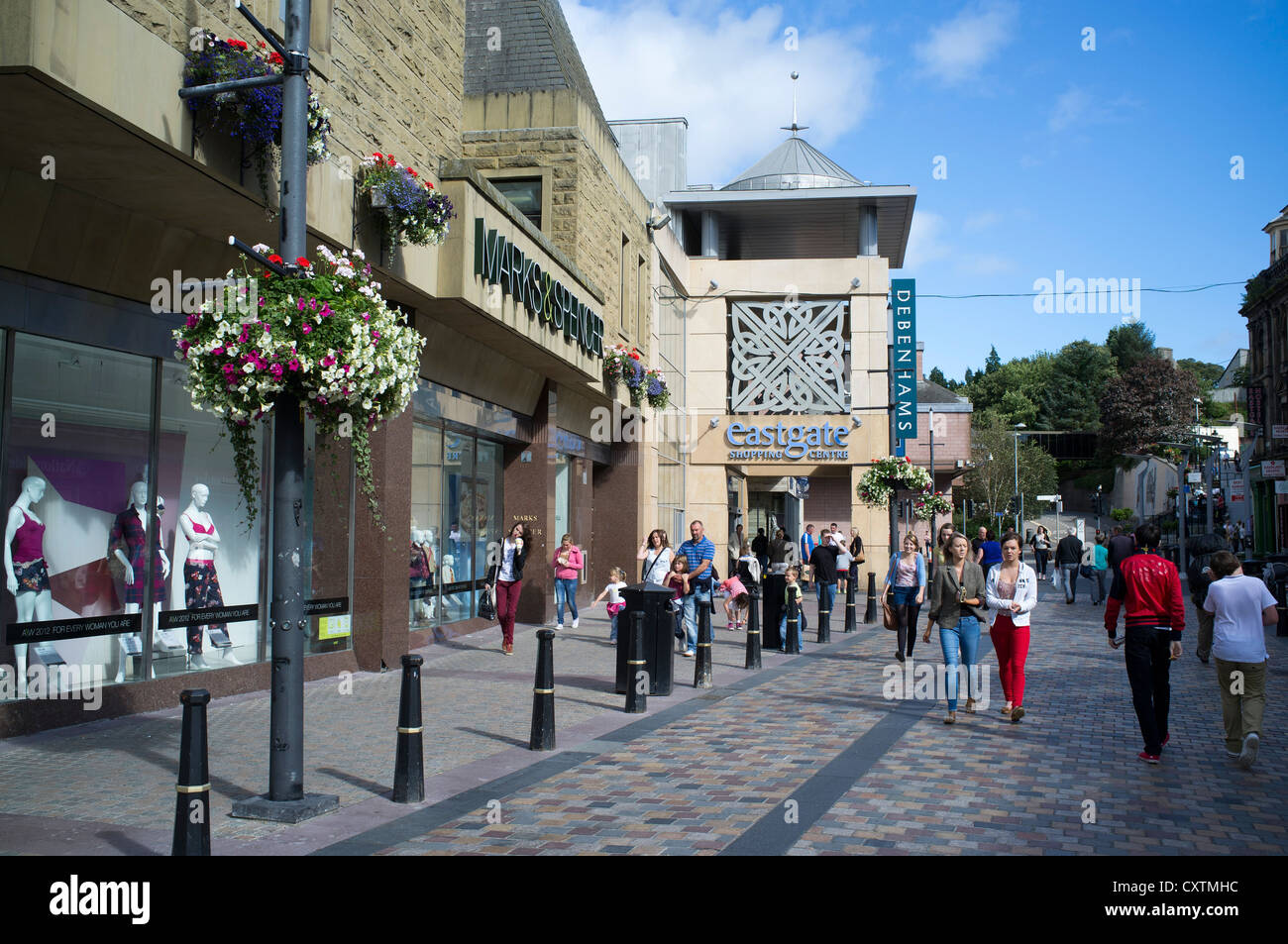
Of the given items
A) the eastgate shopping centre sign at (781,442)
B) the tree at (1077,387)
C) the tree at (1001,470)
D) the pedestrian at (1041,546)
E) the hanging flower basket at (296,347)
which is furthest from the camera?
the tree at (1077,387)

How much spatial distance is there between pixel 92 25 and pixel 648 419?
66.1 feet

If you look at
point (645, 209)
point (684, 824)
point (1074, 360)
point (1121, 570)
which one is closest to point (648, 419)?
point (645, 209)

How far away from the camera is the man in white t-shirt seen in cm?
814

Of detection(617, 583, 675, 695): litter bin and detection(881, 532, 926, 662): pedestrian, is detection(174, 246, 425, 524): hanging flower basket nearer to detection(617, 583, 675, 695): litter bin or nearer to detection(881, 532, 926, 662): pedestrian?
detection(617, 583, 675, 695): litter bin

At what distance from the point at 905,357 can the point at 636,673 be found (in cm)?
2681

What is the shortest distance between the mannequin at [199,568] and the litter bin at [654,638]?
4.02 meters

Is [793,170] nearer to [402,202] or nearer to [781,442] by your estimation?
[781,442]

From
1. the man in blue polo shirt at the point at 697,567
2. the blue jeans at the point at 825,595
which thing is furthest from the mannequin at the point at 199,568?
the blue jeans at the point at 825,595

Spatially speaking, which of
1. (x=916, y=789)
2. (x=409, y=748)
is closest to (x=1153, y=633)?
(x=916, y=789)

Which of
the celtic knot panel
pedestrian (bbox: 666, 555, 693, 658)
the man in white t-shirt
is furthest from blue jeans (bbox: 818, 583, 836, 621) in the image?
the celtic knot panel

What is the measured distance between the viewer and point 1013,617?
985cm

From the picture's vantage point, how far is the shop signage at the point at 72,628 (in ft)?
28.0

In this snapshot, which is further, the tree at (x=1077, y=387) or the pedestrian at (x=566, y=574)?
the tree at (x=1077, y=387)

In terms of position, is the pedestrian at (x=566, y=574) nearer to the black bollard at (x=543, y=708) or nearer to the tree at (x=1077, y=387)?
the black bollard at (x=543, y=708)
